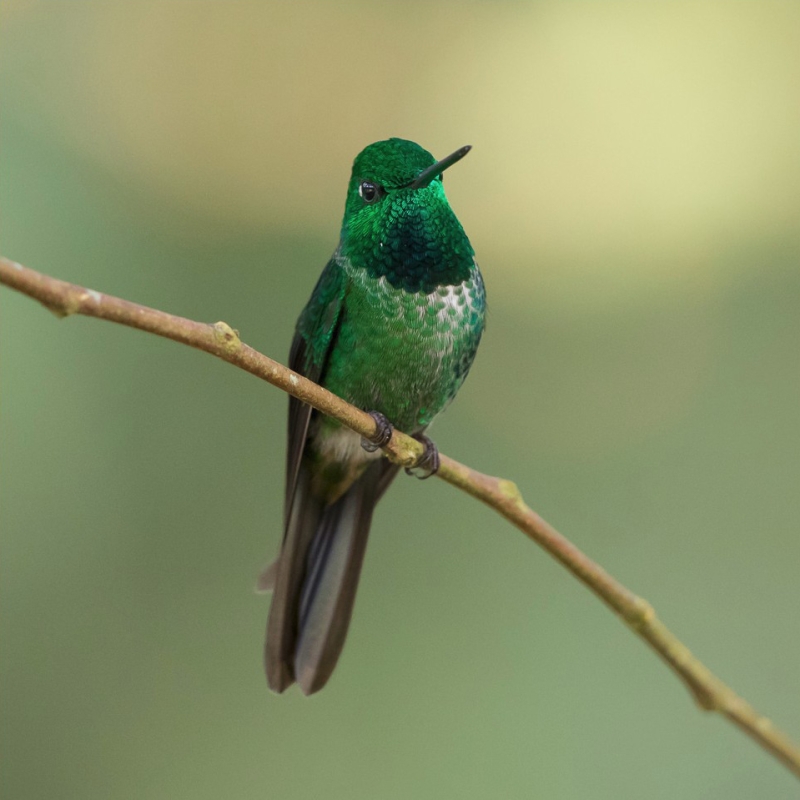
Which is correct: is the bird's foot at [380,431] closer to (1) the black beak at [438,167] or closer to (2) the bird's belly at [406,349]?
(2) the bird's belly at [406,349]

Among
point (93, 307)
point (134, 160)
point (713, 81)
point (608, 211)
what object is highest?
point (713, 81)

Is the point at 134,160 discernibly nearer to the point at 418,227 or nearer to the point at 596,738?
the point at 418,227

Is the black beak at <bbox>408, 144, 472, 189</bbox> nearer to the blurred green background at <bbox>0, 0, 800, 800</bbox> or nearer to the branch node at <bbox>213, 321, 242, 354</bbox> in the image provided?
the branch node at <bbox>213, 321, 242, 354</bbox>

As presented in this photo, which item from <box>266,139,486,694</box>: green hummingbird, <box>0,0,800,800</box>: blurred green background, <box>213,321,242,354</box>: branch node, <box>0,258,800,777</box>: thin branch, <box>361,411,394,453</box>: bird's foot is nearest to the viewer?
<box>213,321,242,354</box>: branch node

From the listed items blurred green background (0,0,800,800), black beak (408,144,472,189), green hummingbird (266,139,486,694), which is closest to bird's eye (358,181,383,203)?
green hummingbird (266,139,486,694)

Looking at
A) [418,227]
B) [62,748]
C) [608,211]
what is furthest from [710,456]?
[62,748]

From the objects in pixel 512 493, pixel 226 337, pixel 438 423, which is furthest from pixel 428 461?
pixel 438 423

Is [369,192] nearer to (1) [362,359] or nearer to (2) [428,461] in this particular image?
(1) [362,359]
